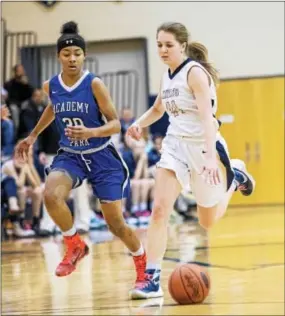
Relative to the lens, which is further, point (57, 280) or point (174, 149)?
point (57, 280)

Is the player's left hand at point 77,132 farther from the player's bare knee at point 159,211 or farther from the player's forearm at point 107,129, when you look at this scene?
the player's bare knee at point 159,211

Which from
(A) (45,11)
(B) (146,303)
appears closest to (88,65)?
(A) (45,11)

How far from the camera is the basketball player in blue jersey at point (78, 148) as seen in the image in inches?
153

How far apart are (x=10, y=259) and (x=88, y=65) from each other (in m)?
7.64

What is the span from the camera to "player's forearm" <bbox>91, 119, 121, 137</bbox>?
4.04m

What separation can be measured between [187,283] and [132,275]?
246 cm

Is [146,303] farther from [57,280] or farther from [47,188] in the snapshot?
[57,280]

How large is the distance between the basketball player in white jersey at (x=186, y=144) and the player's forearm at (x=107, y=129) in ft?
0.31

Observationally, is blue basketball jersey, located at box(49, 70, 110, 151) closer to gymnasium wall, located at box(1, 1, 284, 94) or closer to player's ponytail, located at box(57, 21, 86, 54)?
player's ponytail, located at box(57, 21, 86, 54)

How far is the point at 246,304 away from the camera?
7367 millimetres

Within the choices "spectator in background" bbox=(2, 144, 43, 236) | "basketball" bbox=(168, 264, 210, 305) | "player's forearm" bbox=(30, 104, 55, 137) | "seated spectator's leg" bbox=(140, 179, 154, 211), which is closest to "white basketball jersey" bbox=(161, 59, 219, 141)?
"player's forearm" bbox=(30, 104, 55, 137)

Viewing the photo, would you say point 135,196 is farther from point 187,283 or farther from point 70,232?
point 70,232

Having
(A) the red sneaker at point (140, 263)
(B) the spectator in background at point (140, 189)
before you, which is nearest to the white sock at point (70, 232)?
(A) the red sneaker at point (140, 263)

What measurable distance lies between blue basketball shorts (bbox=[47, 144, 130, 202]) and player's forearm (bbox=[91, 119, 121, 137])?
55 cm
